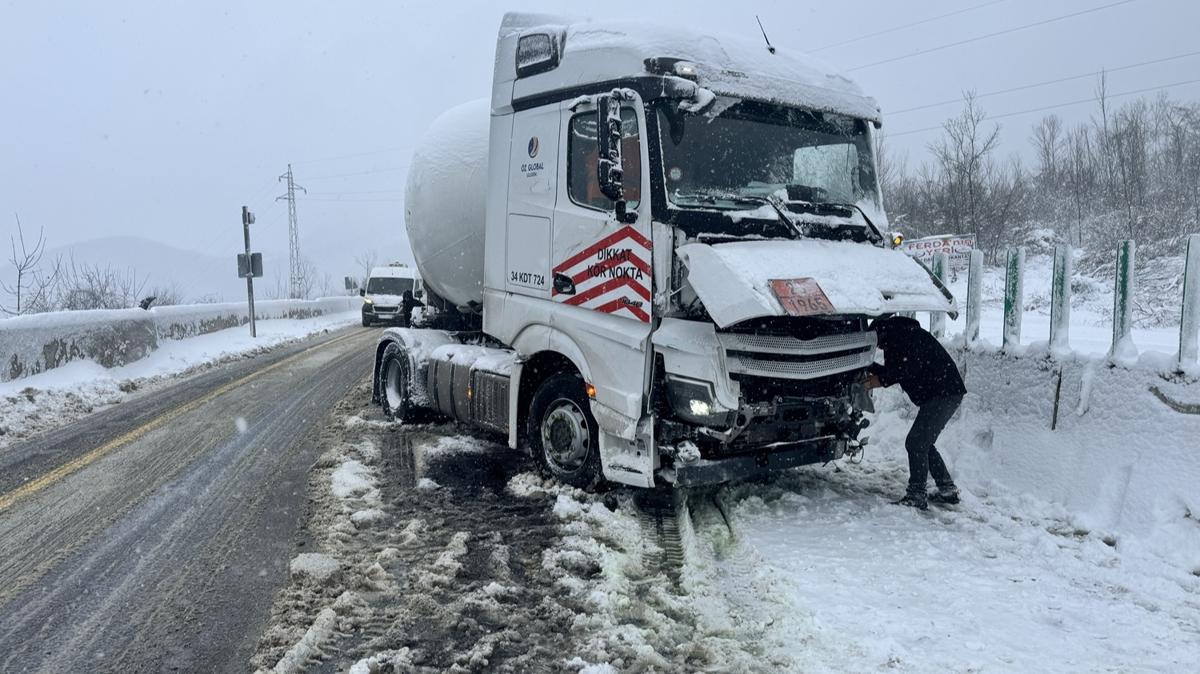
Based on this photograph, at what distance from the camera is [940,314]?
7773 millimetres

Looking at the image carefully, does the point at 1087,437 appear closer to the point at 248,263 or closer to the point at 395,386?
the point at 395,386

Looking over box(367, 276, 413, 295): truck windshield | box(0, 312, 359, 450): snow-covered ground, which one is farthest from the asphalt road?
box(367, 276, 413, 295): truck windshield

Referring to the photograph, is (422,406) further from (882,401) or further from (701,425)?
(882,401)

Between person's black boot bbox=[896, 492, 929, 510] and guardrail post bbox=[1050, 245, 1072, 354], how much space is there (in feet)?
5.89

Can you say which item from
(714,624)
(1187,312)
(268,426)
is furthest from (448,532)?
(1187,312)

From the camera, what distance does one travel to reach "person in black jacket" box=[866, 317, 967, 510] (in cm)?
557

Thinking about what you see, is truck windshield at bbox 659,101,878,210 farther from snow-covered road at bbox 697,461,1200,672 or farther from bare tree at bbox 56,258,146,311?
bare tree at bbox 56,258,146,311

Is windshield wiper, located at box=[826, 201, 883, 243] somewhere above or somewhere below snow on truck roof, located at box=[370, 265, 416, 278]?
above

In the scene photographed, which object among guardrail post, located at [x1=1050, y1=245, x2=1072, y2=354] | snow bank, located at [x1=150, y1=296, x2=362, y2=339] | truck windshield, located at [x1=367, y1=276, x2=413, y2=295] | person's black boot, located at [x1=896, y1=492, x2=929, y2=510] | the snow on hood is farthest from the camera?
truck windshield, located at [x1=367, y1=276, x2=413, y2=295]

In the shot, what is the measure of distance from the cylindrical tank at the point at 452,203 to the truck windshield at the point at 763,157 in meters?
2.79

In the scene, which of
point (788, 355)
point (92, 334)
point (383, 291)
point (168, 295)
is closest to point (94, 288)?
point (168, 295)

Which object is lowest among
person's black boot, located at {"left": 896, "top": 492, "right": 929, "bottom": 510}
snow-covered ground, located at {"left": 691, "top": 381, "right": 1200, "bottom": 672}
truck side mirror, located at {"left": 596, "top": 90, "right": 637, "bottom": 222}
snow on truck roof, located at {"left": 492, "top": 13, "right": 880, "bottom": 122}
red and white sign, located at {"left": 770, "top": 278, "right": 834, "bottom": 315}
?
snow-covered ground, located at {"left": 691, "top": 381, "right": 1200, "bottom": 672}

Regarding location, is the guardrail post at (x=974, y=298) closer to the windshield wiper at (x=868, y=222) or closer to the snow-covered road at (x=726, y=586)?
the snow-covered road at (x=726, y=586)

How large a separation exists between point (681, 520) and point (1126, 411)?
3378 millimetres
